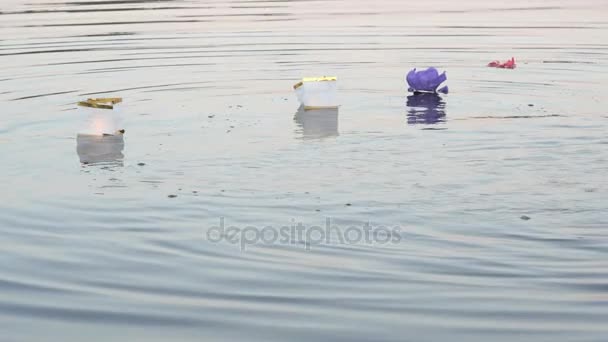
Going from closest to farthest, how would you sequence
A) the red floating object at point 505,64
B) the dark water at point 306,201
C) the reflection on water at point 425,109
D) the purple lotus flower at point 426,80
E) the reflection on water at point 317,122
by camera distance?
the dark water at point 306,201 → the reflection on water at point 317,122 → the reflection on water at point 425,109 → the purple lotus flower at point 426,80 → the red floating object at point 505,64

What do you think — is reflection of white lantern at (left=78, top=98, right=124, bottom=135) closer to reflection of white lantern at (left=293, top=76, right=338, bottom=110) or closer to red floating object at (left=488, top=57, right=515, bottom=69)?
reflection of white lantern at (left=293, top=76, right=338, bottom=110)

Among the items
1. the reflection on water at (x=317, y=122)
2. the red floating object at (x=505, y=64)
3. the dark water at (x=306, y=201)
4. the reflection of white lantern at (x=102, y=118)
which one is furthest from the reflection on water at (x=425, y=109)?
the reflection of white lantern at (x=102, y=118)

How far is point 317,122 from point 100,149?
2.57 m

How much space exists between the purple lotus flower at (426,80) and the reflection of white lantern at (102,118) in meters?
4.27

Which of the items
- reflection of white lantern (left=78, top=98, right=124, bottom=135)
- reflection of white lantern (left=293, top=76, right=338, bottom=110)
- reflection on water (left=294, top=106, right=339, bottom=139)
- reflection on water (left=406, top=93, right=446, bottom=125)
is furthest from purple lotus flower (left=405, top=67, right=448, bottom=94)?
reflection of white lantern (left=78, top=98, right=124, bottom=135)

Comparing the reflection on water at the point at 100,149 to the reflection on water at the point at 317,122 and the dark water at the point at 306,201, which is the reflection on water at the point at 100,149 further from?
the reflection on water at the point at 317,122

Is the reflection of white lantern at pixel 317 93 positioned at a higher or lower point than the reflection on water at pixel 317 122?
higher

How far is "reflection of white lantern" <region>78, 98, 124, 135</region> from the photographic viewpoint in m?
10.9

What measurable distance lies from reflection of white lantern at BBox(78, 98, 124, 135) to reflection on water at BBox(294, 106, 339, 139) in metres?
1.98

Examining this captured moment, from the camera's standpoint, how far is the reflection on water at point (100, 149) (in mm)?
10039

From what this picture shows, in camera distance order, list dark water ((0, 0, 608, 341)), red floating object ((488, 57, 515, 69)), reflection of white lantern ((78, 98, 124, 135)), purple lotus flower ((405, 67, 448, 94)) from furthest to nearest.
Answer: red floating object ((488, 57, 515, 69)) → purple lotus flower ((405, 67, 448, 94)) → reflection of white lantern ((78, 98, 124, 135)) → dark water ((0, 0, 608, 341))

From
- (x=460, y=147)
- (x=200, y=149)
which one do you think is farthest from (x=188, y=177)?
(x=460, y=147)

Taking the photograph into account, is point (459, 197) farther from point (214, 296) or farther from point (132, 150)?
point (132, 150)

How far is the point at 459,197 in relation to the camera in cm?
820
